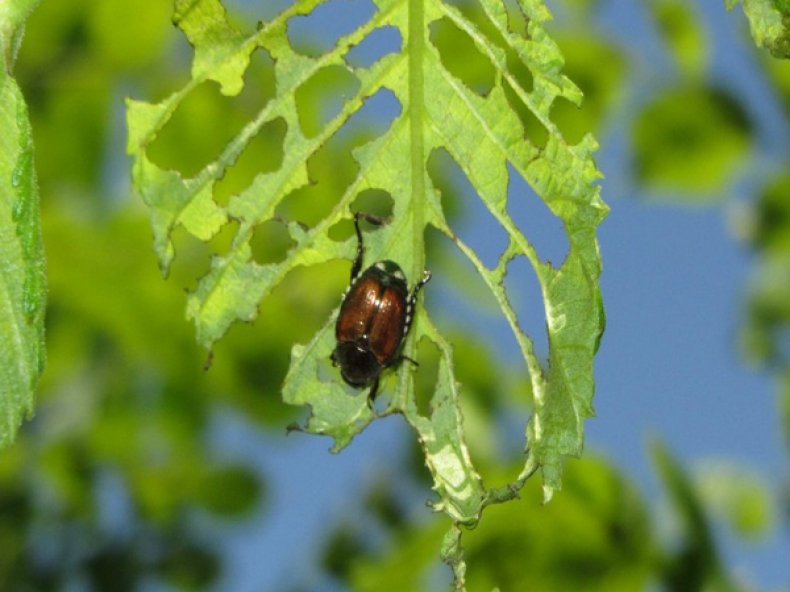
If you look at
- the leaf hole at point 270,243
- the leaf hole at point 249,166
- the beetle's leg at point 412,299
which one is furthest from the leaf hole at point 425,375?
the leaf hole at point 249,166

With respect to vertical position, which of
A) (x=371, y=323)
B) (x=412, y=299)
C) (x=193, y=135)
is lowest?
(x=193, y=135)

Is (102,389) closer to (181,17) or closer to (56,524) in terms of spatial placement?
(56,524)

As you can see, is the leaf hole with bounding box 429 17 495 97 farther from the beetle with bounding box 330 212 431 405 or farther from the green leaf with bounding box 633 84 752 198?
the green leaf with bounding box 633 84 752 198

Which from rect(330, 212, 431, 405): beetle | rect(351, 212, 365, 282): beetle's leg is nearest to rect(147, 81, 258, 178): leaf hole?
rect(330, 212, 431, 405): beetle

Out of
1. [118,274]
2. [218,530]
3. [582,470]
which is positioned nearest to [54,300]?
[118,274]

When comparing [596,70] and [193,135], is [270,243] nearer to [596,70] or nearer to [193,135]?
[193,135]

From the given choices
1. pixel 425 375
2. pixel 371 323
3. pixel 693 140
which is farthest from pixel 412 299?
pixel 693 140

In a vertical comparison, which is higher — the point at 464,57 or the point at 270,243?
the point at 464,57

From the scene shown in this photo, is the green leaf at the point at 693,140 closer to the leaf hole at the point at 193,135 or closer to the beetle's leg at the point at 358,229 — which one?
the leaf hole at the point at 193,135
